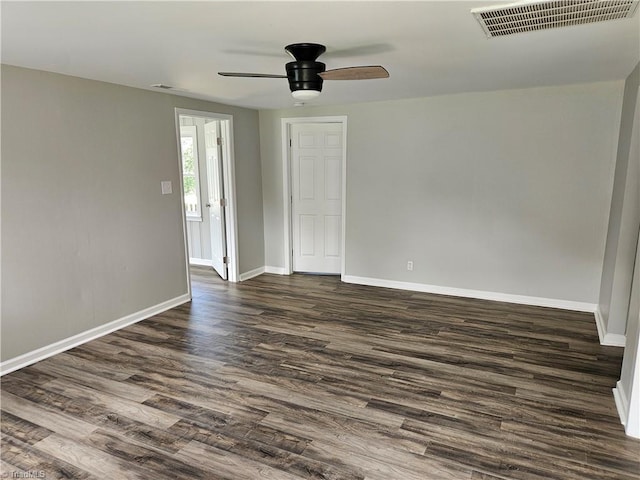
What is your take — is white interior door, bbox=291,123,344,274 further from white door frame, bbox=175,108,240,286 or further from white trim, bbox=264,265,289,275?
white door frame, bbox=175,108,240,286

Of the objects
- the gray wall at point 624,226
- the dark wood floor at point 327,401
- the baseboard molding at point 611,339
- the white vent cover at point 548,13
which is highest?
the white vent cover at point 548,13

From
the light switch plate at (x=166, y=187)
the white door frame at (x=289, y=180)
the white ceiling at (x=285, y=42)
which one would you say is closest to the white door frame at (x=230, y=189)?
the white door frame at (x=289, y=180)

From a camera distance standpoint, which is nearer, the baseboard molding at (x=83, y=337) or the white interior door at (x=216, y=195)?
the baseboard molding at (x=83, y=337)

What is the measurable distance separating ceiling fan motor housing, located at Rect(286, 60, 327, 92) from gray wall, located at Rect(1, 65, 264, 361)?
205cm

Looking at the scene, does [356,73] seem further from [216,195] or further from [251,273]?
[251,273]

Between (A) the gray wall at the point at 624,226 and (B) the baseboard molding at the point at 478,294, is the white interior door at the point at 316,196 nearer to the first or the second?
(B) the baseboard molding at the point at 478,294

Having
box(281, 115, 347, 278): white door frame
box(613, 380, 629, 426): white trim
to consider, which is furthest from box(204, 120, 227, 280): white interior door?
box(613, 380, 629, 426): white trim

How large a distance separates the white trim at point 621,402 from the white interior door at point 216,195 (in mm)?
4439

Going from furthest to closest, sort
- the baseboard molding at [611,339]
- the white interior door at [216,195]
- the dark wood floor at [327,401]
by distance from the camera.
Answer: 1. the white interior door at [216,195]
2. the baseboard molding at [611,339]
3. the dark wood floor at [327,401]

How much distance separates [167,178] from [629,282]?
444 cm

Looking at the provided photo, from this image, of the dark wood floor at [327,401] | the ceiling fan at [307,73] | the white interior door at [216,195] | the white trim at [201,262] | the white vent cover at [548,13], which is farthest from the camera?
the white trim at [201,262]

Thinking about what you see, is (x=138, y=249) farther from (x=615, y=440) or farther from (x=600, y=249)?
(x=600, y=249)

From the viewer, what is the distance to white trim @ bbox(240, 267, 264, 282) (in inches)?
225

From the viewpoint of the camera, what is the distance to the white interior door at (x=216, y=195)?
210 inches
